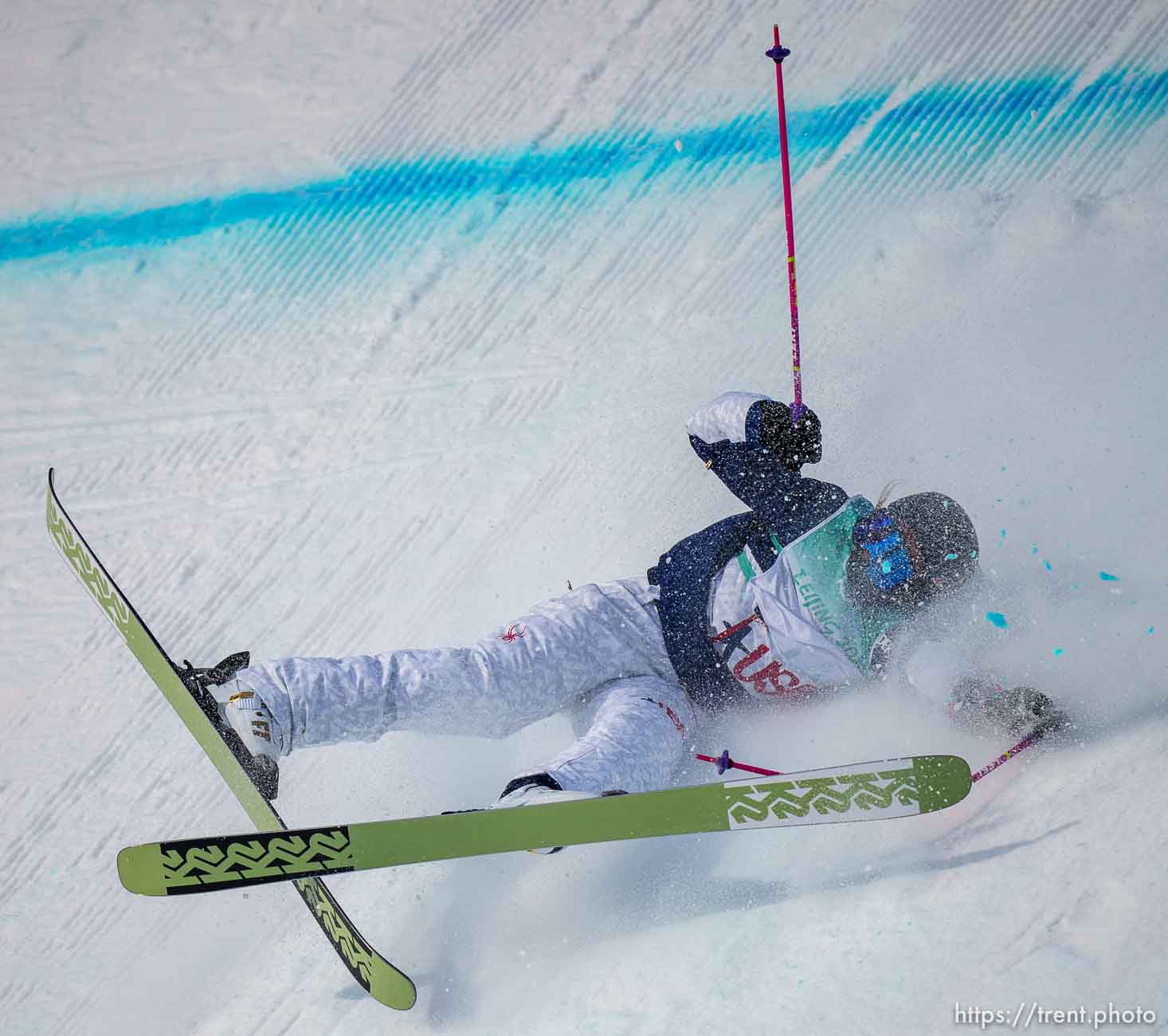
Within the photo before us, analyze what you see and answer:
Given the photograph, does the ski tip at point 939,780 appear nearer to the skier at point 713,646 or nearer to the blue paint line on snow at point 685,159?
the skier at point 713,646

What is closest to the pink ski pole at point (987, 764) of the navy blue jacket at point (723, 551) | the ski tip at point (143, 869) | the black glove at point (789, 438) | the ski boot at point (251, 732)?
the navy blue jacket at point (723, 551)

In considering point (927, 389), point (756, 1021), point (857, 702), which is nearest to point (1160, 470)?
point (927, 389)

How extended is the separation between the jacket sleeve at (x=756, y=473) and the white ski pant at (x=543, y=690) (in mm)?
330

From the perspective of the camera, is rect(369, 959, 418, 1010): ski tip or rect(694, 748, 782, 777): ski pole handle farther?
rect(694, 748, 782, 777): ski pole handle

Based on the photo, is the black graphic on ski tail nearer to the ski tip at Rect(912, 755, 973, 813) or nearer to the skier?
the skier

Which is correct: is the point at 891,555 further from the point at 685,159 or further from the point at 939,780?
the point at 685,159

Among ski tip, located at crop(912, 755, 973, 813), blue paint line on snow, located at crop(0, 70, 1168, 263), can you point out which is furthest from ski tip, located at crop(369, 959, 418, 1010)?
blue paint line on snow, located at crop(0, 70, 1168, 263)

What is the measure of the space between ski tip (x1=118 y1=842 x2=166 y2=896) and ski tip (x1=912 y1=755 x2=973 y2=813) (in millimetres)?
1320

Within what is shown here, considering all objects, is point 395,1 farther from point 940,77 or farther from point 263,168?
point 940,77

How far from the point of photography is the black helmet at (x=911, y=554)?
91.7 inches

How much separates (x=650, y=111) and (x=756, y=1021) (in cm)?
308

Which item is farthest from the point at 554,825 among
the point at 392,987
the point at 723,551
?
the point at 723,551

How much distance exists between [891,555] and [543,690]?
81 centimetres

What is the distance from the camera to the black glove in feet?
8.05
